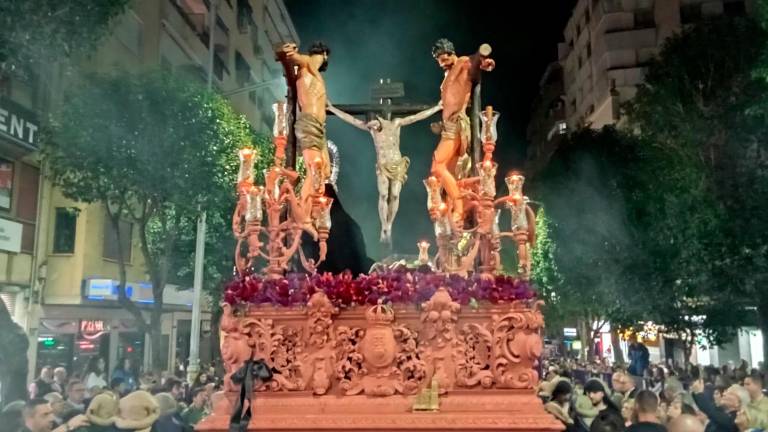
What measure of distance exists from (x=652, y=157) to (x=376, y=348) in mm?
21325

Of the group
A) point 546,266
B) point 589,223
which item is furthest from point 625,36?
point 589,223

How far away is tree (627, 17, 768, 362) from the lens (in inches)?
861

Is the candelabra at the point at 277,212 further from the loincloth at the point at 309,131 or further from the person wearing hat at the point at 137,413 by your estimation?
the person wearing hat at the point at 137,413

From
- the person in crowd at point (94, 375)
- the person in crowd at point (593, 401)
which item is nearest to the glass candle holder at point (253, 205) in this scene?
the person in crowd at point (593, 401)

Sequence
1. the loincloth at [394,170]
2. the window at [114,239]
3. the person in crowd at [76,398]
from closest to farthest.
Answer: the person in crowd at [76,398] < the loincloth at [394,170] < the window at [114,239]

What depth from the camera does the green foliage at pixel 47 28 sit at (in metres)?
12.9

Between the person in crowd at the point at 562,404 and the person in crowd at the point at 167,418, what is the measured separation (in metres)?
4.18

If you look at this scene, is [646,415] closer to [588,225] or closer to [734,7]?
[588,225]

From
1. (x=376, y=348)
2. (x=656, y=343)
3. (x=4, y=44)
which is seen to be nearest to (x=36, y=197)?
(x=4, y=44)

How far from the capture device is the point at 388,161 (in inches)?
421

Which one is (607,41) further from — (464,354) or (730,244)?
(464,354)

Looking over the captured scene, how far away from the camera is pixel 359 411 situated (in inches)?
292

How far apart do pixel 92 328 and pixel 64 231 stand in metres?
3.85

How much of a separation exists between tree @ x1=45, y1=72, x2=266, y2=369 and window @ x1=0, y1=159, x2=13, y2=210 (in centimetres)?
193
